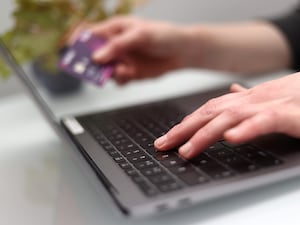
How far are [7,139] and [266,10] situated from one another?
889 millimetres

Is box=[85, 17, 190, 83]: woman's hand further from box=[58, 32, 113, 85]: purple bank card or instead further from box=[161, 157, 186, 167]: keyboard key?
box=[161, 157, 186, 167]: keyboard key

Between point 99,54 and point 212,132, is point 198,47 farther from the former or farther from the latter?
point 212,132

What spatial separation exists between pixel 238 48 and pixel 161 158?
1.86ft

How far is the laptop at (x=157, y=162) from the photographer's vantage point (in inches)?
17.8

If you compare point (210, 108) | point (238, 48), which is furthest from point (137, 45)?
point (210, 108)

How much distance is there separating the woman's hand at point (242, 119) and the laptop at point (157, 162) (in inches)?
0.7

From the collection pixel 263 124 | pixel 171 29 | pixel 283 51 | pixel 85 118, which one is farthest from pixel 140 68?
pixel 263 124

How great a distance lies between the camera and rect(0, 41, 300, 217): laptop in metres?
0.45

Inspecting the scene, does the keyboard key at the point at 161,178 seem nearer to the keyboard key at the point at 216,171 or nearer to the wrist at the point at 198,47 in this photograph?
the keyboard key at the point at 216,171

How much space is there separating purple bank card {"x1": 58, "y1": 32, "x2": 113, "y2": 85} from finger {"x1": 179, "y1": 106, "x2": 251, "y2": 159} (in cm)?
37

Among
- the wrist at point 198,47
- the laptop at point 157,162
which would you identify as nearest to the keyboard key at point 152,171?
the laptop at point 157,162

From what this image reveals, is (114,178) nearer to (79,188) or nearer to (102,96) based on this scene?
(79,188)

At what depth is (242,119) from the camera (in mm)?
526

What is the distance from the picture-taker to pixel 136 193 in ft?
1.49
